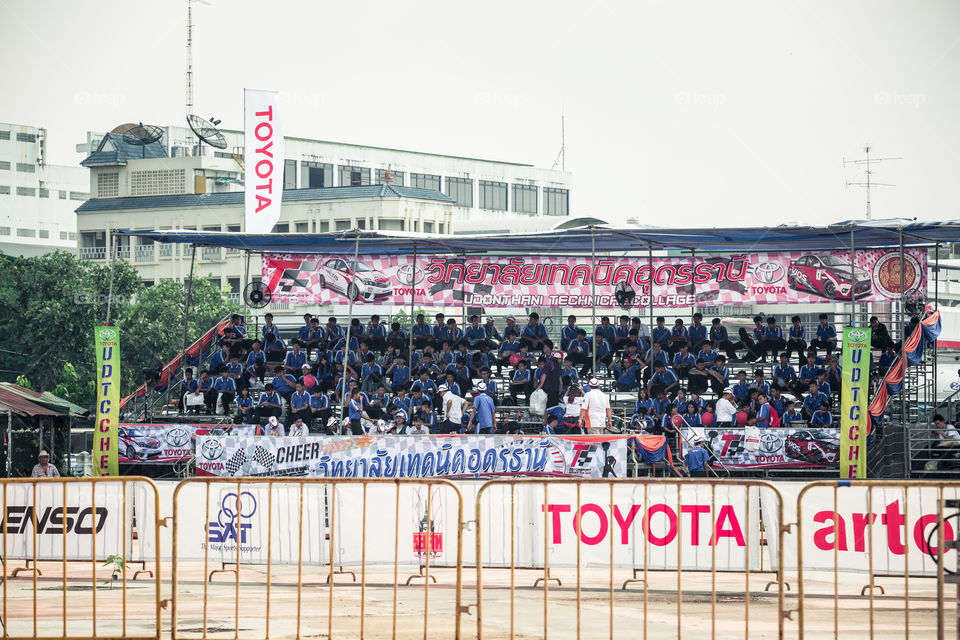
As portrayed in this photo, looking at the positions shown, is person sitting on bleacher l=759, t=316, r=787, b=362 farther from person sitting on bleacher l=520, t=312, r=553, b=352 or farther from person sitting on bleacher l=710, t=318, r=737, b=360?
person sitting on bleacher l=520, t=312, r=553, b=352

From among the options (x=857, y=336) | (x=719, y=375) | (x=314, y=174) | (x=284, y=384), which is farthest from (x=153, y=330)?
(x=857, y=336)

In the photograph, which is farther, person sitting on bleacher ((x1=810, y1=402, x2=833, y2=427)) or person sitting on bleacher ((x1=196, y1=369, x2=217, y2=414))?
person sitting on bleacher ((x1=196, y1=369, x2=217, y2=414))

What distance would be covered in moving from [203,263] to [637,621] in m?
80.4

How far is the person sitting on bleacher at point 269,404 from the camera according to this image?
87.0 feet

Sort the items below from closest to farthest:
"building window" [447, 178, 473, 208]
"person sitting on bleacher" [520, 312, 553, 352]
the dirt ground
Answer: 1. the dirt ground
2. "person sitting on bleacher" [520, 312, 553, 352]
3. "building window" [447, 178, 473, 208]

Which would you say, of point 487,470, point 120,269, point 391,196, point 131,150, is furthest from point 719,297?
point 131,150

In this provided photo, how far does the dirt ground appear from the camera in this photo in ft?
39.2

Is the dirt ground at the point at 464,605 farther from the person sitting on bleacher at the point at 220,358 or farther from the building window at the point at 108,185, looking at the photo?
the building window at the point at 108,185

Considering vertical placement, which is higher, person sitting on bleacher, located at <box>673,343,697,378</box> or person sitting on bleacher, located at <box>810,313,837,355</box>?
person sitting on bleacher, located at <box>810,313,837,355</box>

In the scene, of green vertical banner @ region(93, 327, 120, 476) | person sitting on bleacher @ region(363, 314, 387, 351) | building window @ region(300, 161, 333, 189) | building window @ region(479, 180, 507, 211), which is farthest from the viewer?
building window @ region(479, 180, 507, 211)

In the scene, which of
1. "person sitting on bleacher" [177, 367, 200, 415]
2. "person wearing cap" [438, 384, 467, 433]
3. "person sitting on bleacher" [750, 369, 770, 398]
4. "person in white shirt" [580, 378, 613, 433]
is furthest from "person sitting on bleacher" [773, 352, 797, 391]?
"person sitting on bleacher" [177, 367, 200, 415]

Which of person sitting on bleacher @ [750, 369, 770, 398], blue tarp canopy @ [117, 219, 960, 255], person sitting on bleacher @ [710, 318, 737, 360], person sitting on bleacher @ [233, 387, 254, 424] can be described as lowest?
person sitting on bleacher @ [233, 387, 254, 424]

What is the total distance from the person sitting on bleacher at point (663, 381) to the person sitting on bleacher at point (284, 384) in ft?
27.9

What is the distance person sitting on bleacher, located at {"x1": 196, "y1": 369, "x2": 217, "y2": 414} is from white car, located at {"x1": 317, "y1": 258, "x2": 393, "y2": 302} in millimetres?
3890
